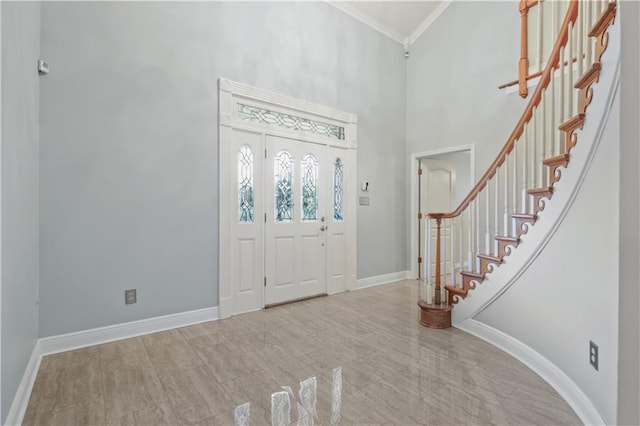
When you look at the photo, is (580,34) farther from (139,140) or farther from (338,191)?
(139,140)

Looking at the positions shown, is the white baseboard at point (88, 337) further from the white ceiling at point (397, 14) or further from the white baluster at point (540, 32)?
→ the white baluster at point (540, 32)

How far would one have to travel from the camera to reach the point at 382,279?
16.0 ft

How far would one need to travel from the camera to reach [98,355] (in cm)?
249

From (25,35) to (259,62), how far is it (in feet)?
6.87

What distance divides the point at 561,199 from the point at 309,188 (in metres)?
2.71

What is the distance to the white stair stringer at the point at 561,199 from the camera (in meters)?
1.58

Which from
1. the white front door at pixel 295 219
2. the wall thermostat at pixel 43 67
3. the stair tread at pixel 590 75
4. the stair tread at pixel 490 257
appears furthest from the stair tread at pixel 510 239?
the wall thermostat at pixel 43 67

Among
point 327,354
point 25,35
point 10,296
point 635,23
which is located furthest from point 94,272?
A: point 635,23

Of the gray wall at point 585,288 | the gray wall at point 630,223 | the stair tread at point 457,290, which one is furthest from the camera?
the stair tread at point 457,290

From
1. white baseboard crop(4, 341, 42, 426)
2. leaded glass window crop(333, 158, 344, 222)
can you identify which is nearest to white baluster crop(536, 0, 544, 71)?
leaded glass window crop(333, 158, 344, 222)

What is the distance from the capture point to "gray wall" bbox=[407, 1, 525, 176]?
4.10m

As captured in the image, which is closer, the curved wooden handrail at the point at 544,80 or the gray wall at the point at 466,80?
the curved wooden handrail at the point at 544,80

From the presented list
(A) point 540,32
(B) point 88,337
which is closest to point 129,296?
(B) point 88,337

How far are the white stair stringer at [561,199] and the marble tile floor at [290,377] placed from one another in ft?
1.34
